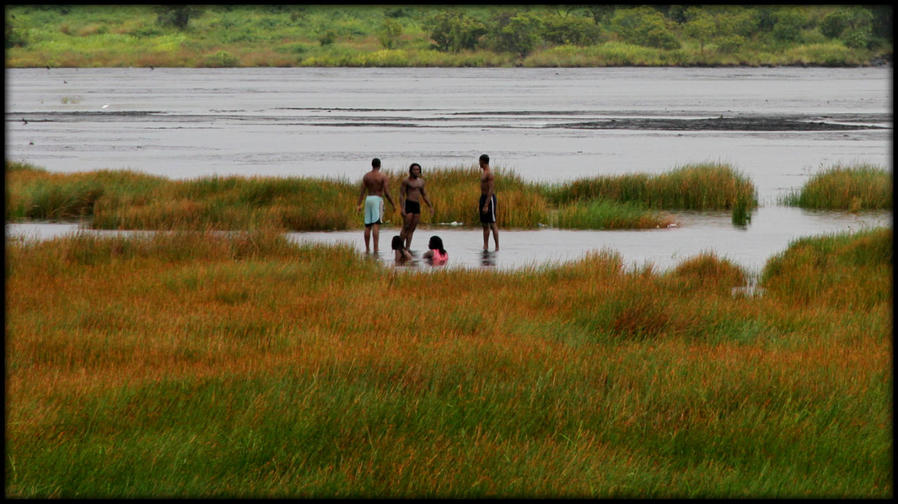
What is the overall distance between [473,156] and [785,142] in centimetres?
1752

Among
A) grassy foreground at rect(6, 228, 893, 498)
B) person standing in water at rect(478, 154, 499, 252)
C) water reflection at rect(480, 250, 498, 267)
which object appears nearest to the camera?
grassy foreground at rect(6, 228, 893, 498)

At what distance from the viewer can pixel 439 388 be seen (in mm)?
9727

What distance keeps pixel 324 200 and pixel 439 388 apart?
1886 centimetres

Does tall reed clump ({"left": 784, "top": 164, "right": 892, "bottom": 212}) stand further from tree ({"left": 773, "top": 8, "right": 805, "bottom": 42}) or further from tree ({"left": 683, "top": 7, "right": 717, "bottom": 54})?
tree ({"left": 683, "top": 7, "right": 717, "bottom": 54})

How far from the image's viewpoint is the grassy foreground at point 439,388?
303 inches

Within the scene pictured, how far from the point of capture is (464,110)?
85.6 metres

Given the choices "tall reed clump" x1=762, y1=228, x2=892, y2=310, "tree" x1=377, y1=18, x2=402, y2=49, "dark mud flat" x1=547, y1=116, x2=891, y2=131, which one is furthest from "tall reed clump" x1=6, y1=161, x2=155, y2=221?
"tree" x1=377, y1=18, x2=402, y2=49

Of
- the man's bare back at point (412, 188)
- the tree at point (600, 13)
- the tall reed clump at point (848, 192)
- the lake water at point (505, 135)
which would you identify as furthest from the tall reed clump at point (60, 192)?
the tree at point (600, 13)

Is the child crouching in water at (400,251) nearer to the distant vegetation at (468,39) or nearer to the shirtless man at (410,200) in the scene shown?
the shirtless man at (410,200)

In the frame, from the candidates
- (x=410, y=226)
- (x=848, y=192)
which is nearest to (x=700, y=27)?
(x=848, y=192)

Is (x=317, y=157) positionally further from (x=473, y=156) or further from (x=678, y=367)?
(x=678, y=367)

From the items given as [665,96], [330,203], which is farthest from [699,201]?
[665,96]

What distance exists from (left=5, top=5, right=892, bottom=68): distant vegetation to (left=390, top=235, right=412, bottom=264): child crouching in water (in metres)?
150

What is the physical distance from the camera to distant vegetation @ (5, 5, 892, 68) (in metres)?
168
